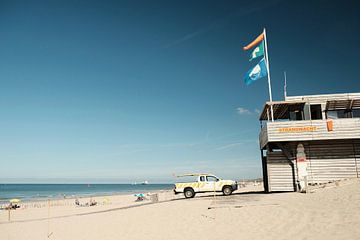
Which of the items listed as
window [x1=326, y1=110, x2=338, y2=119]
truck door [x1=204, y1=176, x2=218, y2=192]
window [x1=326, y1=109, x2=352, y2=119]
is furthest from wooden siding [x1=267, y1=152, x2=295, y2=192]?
window [x1=326, y1=109, x2=352, y2=119]

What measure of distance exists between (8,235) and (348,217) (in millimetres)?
13711

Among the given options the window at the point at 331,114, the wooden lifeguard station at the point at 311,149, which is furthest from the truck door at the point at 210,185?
the window at the point at 331,114

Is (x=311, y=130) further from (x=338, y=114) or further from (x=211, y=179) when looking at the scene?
(x=211, y=179)

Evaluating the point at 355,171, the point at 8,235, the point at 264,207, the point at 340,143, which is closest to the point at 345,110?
the point at 340,143

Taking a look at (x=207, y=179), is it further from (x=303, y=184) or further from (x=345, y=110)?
(x=345, y=110)

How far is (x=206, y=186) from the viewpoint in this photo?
2300 cm

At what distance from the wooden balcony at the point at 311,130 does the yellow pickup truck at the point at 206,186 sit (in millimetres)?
5036

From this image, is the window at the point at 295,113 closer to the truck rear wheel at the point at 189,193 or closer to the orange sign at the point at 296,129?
the orange sign at the point at 296,129

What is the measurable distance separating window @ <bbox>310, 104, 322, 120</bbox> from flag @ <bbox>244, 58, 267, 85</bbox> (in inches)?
167

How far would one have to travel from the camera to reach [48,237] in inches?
468

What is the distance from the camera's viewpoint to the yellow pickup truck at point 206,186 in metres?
22.8

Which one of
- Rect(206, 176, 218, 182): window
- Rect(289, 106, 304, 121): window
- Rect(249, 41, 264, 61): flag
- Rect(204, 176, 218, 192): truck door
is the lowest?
Rect(204, 176, 218, 192): truck door

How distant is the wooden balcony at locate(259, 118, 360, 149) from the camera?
19.4m

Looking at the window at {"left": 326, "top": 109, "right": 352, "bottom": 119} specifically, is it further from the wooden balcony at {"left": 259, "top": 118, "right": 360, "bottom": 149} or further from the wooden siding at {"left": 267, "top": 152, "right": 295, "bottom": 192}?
the wooden siding at {"left": 267, "top": 152, "right": 295, "bottom": 192}
